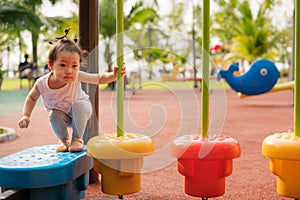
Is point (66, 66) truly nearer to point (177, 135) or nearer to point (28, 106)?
point (28, 106)

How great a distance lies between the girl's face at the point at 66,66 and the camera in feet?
5.66

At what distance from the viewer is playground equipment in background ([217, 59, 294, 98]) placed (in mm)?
7238

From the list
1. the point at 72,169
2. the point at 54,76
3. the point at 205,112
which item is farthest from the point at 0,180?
the point at 205,112

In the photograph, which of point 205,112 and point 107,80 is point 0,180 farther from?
point 205,112

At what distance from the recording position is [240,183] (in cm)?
230

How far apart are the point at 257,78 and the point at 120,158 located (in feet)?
20.2

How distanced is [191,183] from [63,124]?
2.18ft

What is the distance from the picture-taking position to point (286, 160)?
4.87ft

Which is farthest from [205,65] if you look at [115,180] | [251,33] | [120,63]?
[251,33]

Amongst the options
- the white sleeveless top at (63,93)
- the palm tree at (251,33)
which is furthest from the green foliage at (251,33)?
the white sleeveless top at (63,93)

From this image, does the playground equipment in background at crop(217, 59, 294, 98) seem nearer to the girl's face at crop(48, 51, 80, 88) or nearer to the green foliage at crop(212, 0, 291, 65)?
the girl's face at crop(48, 51, 80, 88)

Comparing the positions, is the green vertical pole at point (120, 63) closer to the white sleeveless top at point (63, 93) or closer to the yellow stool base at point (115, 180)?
the yellow stool base at point (115, 180)

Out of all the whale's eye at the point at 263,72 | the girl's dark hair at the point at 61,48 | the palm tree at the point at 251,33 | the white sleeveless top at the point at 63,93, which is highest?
the palm tree at the point at 251,33

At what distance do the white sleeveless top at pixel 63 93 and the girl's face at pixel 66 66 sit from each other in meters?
0.09
